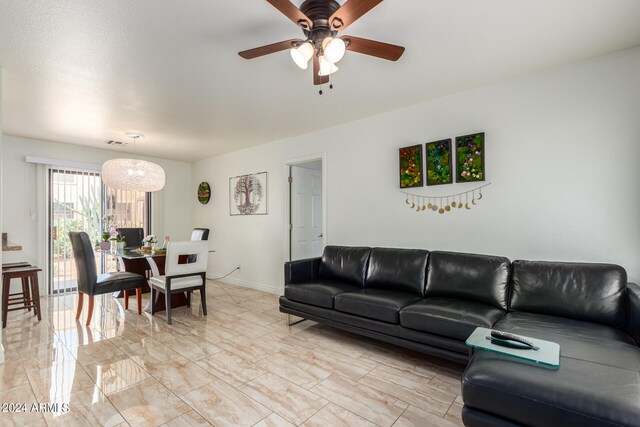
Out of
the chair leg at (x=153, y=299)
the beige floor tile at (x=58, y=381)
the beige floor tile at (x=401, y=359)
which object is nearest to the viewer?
the beige floor tile at (x=58, y=381)

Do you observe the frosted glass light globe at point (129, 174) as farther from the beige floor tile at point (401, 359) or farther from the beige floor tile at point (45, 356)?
the beige floor tile at point (401, 359)

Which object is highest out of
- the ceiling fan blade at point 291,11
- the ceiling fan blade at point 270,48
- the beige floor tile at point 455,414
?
the ceiling fan blade at point 291,11

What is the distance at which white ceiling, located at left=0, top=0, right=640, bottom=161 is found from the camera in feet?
5.97

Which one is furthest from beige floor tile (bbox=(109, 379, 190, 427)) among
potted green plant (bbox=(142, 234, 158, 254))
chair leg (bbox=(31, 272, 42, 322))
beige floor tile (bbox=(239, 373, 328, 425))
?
chair leg (bbox=(31, 272, 42, 322))

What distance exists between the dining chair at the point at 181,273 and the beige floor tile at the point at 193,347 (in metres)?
0.56

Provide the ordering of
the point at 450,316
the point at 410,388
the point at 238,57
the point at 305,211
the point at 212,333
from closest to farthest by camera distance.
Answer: the point at 410,388 → the point at 450,316 → the point at 238,57 → the point at 212,333 → the point at 305,211

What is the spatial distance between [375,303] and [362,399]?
0.79m

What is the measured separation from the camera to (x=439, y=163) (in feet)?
10.3

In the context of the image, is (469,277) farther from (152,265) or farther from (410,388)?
(152,265)

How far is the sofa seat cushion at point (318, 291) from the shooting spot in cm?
294

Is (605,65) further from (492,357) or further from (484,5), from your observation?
(492,357)

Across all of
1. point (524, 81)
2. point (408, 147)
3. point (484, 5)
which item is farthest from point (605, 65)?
point (408, 147)

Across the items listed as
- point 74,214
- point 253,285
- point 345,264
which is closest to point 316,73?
point 345,264

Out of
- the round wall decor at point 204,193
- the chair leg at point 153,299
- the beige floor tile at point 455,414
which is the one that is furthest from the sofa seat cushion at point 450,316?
the round wall decor at point 204,193
